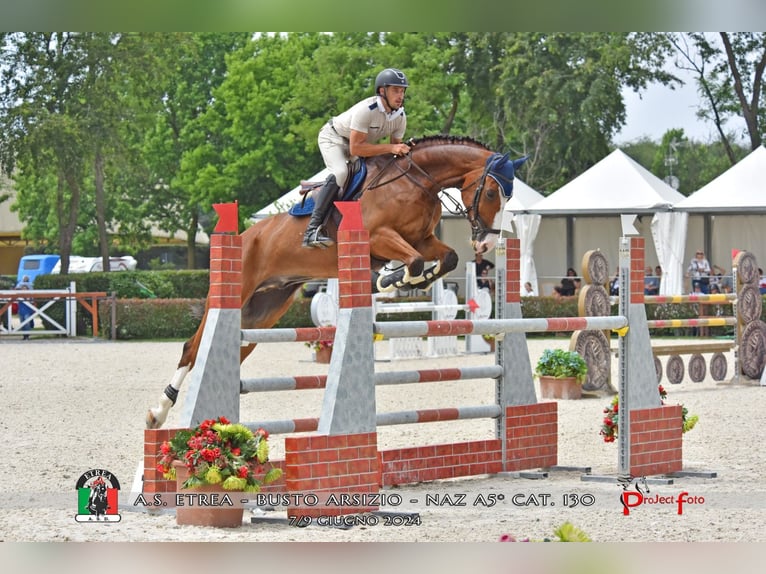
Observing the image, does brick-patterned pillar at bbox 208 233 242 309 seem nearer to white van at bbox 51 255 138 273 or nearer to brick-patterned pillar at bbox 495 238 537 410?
brick-patterned pillar at bbox 495 238 537 410

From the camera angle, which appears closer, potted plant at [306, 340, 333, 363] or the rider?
the rider

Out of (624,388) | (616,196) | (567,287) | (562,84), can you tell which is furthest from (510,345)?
(562,84)

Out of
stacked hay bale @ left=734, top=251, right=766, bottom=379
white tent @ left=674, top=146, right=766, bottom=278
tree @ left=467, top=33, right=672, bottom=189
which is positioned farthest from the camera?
tree @ left=467, top=33, right=672, bottom=189

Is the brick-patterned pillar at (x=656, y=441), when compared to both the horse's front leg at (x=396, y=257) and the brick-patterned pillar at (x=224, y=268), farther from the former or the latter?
the brick-patterned pillar at (x=224, y=268)

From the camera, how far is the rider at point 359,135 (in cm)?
563

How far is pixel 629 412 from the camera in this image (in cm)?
559

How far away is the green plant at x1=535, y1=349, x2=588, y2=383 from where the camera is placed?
9086 millimetres

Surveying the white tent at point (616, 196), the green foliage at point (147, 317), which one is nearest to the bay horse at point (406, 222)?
the green foliage at point (147, 317)

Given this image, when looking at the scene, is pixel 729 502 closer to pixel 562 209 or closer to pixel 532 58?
pixel 562 209

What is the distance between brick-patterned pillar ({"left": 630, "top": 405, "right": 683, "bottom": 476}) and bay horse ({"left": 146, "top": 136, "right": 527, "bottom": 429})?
46.5 inches

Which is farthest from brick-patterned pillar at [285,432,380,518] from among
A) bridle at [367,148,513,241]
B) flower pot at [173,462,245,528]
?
bridle at [367,148,513,241]

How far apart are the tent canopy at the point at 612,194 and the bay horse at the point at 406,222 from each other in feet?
43.3

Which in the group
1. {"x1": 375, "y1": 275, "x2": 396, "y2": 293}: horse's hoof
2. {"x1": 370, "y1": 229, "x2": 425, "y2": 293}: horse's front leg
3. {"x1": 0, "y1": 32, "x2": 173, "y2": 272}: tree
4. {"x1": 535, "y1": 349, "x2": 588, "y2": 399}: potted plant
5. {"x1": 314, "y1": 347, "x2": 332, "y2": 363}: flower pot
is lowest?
{"x1": 535, "y1": 349, "x2": 588, "y2": 399}: potted plant

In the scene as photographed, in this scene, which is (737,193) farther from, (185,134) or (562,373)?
(185,134)
